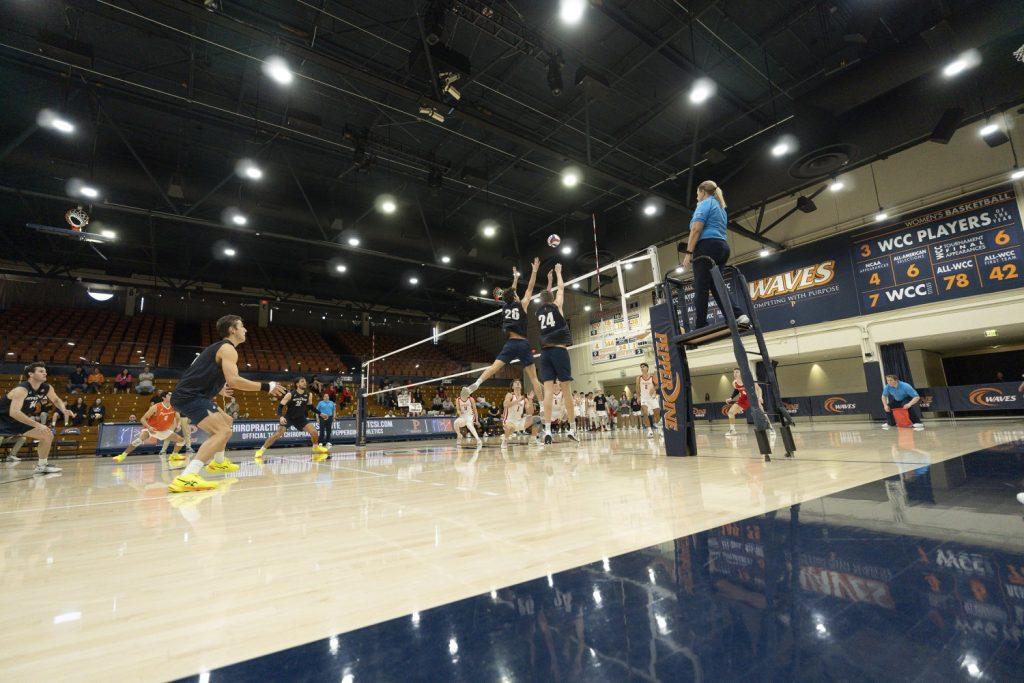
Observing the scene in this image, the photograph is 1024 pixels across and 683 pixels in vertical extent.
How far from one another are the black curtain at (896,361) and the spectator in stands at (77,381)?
24296 mm

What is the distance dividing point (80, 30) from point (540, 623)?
41.9 feet

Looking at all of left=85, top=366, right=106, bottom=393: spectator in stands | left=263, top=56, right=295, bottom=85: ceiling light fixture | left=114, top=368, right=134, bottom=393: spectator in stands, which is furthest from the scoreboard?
left=85, top=366, right=106, bottom=393: spectator in stands

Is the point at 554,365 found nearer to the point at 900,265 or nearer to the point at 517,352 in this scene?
the point at 517,352

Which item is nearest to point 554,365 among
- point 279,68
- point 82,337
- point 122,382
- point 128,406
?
point 279,68

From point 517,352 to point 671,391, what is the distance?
81.8 inches

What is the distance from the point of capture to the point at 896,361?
44.2ft

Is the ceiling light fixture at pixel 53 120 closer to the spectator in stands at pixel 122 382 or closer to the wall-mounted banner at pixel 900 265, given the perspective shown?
the spectator in stands at pixel 122 382

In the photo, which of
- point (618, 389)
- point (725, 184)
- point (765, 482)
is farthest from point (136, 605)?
point (618, 389)

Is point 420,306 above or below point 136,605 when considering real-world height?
above

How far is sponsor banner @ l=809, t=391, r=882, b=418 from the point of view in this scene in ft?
48.2

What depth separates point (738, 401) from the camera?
953cm

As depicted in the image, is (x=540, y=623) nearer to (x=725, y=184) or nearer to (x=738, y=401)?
(x=738, y=401)

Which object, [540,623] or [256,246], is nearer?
[540,623]

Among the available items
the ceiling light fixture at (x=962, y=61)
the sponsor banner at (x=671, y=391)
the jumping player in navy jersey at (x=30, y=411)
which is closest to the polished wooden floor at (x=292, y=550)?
the sponsor banner at (x=671, y=391)
